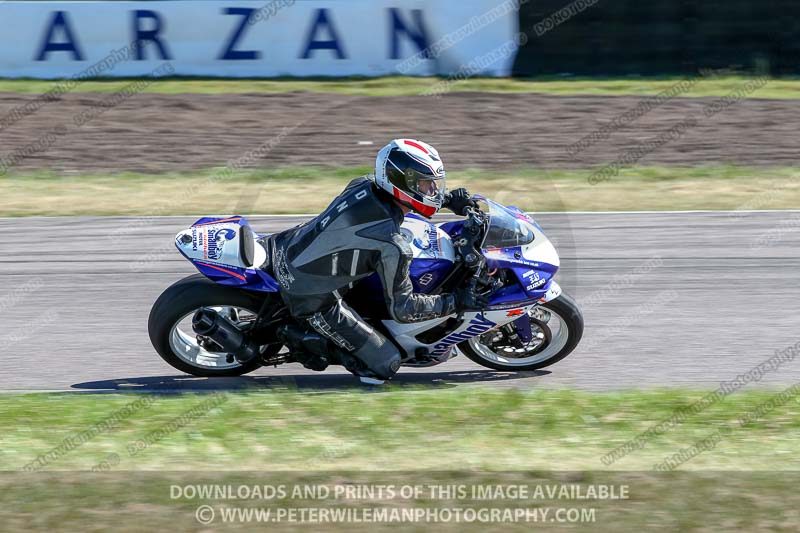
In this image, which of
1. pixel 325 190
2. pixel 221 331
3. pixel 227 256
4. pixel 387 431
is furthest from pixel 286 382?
pixel 325 190

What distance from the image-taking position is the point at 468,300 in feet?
23.9

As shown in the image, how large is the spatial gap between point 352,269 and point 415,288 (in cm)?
52

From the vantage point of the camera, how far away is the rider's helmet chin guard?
23.0 ft

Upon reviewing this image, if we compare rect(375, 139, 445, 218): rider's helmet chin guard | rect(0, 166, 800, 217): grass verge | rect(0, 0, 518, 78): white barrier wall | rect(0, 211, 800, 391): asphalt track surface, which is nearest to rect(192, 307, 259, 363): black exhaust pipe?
rect(0, 211, 800, 391): asphalt track surface

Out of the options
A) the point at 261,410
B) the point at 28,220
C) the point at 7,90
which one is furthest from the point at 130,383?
the point at 7,90

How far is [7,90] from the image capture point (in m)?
18.0

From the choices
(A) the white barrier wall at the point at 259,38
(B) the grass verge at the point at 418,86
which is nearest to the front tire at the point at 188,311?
(B) the grass verge at the point at 418,86

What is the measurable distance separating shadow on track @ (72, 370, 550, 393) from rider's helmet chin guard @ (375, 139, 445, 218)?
1431 millimetres

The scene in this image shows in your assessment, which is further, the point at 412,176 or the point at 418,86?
the point at 418,86

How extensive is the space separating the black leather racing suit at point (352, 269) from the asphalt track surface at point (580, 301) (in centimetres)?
60

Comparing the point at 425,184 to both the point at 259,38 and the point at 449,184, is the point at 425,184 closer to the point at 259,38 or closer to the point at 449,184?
the point at 449,184

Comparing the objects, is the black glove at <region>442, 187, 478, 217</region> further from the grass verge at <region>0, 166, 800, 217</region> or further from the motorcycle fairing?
the grass verge at <region>0, 166, 800, 217</region>

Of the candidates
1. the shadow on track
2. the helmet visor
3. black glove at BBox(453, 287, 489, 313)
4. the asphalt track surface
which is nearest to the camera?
the helmet visor

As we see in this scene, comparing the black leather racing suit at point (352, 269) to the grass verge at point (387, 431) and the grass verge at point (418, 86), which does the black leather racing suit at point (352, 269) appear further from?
the grass verge at point (418, 86)
